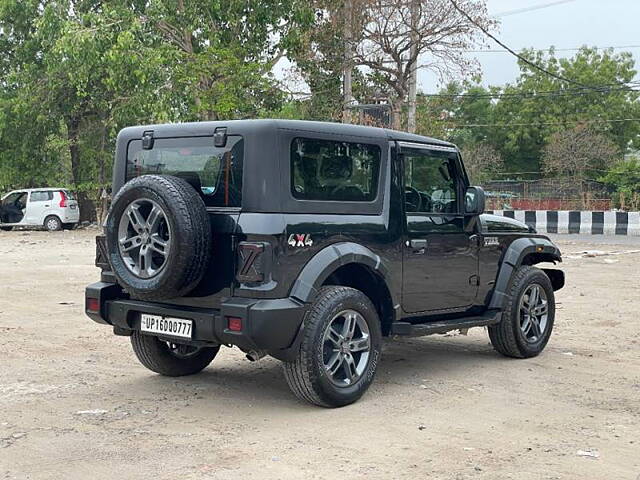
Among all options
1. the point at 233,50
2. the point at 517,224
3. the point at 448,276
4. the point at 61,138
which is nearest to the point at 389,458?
the point at 448,276

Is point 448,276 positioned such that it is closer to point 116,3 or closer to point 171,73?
point 171,73

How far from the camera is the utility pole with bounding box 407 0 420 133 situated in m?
24.9

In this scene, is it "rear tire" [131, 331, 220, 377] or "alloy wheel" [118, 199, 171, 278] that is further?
"rear tire" [131, 331, 220, 377]

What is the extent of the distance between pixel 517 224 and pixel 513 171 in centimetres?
5398

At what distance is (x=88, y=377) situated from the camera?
22.3 feet

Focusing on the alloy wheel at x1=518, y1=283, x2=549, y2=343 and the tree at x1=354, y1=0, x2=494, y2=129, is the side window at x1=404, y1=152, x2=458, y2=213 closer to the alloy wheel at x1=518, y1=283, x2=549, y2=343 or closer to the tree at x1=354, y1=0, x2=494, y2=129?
the alloy wheel at x1=518, y1=283, x2=549, y2=343

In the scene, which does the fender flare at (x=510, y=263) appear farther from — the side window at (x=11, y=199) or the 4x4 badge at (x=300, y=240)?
the side window at (x=11, y=199)

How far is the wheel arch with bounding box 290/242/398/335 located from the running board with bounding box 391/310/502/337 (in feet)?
0.34

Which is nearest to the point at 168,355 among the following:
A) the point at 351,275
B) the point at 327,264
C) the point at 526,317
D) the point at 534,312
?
the point at 351,275

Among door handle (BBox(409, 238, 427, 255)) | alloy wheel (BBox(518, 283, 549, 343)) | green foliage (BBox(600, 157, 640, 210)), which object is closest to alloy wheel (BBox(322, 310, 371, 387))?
door handle (BBox(409, 238, 427, 255))

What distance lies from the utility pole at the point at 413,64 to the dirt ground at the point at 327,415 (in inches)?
642

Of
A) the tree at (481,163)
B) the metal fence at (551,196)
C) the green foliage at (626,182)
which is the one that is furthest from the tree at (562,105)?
the metal fence at (551,196)

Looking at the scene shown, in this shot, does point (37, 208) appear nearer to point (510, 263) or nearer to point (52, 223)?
point (52, 223)

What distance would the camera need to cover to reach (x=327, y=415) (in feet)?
18.6
